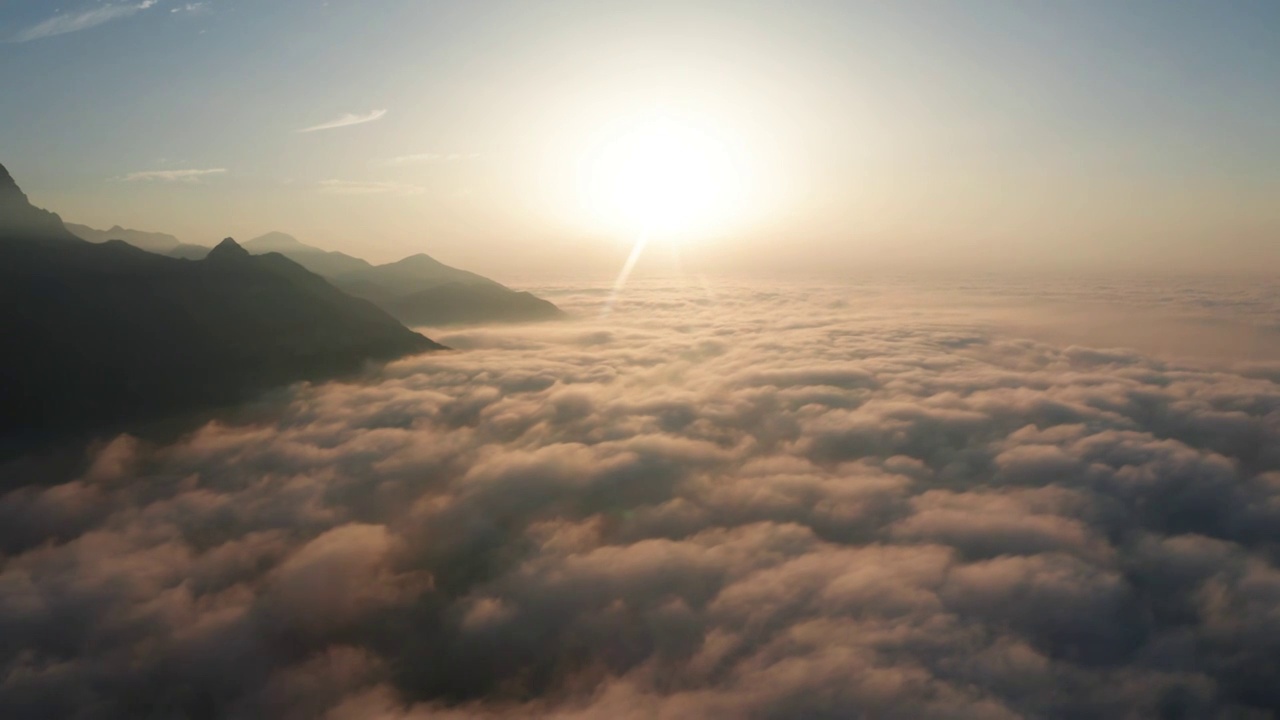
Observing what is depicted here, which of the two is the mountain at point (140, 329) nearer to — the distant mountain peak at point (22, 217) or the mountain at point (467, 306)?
the distant mountain peak at point (22, 217)

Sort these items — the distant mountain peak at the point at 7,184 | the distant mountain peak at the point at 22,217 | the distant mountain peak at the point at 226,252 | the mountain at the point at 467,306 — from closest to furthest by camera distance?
1. the distant mountain peak at the point at 226,252
2. the distant mountain peak at the point at 22,217
3. the distant mountain peak at the point at 7,184
4. the mountain at the point at 467,306

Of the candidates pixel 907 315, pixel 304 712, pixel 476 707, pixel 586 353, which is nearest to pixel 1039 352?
pixel 907 315

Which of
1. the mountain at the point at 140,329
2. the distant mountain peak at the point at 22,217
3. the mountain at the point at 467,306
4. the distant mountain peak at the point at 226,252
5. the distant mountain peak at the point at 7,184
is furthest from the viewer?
the mountain at the point at 467,306

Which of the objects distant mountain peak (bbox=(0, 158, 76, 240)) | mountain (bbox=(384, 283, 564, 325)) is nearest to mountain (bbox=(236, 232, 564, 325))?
mountain (bbox=(384, 283, 564, 325))

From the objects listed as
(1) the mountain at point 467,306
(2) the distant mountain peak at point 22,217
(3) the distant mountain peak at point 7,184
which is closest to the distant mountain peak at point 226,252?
(2) the distant mountain peak at point 22,217

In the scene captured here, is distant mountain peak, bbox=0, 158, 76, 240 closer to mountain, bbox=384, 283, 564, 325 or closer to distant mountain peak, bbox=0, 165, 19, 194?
distant mountain peak, bbox=0, 165, 19, 194

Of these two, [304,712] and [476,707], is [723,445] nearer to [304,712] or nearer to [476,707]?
[476,707]
